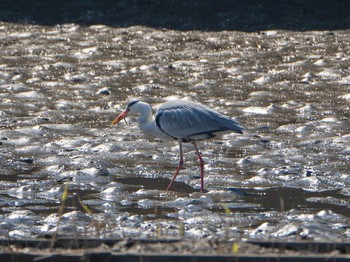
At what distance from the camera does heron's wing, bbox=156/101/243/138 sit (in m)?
9.08

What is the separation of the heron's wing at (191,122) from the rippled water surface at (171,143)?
1.25ft

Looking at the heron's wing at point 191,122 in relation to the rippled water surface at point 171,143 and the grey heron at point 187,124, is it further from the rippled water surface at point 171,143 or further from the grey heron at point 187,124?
the rippled water surface at point 171,143

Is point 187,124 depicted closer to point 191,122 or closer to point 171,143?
point 191,122

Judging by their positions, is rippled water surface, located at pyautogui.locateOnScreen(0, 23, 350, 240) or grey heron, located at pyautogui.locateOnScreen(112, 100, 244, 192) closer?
rippled water surface, located at pyautogui.locateOnScreen(0, 23, 350, 240)

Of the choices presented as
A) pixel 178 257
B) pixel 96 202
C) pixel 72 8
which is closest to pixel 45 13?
pixel 72 8

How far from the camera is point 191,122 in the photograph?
9148 mm

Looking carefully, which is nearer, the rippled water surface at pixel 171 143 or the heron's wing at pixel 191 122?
the rippled water surface at pixel 171 143

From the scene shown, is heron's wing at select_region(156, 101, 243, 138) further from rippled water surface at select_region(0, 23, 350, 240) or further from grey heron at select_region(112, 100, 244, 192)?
rippled water surface at select_region(0, 23, 350, 240)

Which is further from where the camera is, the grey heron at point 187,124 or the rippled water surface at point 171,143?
the grey heron at point 187,124

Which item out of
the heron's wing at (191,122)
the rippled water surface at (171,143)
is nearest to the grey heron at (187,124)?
the heron's wing at (191,122)

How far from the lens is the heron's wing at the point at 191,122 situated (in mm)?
9078

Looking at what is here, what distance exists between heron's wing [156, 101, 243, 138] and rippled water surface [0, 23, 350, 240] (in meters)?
0.38

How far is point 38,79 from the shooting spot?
1380 centimetres

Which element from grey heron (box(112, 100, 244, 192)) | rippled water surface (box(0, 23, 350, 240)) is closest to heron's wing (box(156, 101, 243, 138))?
grey heron (box(112, 100, 244, 192))
